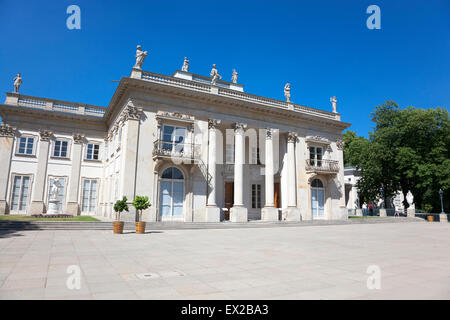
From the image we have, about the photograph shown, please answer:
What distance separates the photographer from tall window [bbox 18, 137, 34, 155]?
23812 mm

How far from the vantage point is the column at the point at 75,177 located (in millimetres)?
24672

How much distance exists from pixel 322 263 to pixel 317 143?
21.5 metres

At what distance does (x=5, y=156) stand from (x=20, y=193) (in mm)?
3201

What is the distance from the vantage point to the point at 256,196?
25.5 metres

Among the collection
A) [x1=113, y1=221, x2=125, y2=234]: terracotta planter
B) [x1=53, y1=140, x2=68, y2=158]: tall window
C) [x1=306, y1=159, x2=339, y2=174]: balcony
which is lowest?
[x1=113, y1=221, x2=125, y2=234]: terracotta planter

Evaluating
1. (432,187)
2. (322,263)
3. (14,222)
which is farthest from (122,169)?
(432,187)

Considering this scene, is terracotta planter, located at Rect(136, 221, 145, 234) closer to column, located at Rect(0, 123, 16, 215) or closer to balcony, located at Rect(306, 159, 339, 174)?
column, located at Rect(0, 123, 16, 215)

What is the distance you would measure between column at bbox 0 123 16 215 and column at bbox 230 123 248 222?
710 inches

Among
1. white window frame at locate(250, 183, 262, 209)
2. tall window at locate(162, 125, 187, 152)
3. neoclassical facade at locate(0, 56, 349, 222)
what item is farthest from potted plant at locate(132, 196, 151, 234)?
white window frame at locate(250, 183, 262, 209)

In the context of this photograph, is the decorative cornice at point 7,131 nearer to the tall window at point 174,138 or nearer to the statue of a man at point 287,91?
the tall window at point 174,138

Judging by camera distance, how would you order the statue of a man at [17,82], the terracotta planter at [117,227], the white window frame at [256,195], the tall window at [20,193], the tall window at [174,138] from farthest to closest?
the white window frame at [256,195], the statue of a man at [17,82], the tall window at [20,193], the tall window at [174,138], the terracotta planter at [117,227]

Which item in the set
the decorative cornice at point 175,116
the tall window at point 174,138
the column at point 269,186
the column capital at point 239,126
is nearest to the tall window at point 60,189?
the tall window at point 174,138

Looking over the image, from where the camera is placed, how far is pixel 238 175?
2191 centimetres

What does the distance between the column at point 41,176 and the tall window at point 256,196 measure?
1772cm
